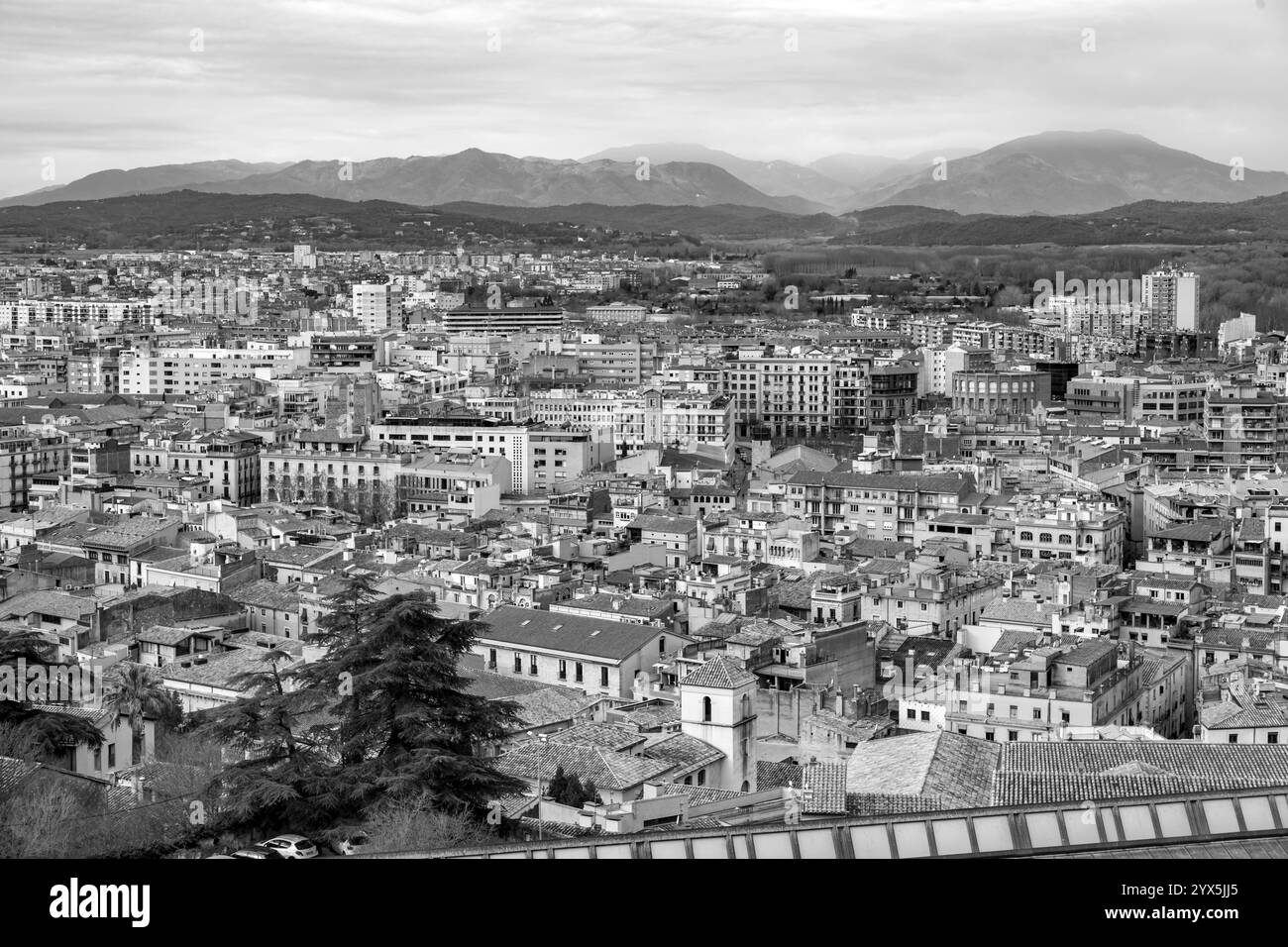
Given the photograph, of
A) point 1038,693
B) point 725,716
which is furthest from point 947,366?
point 725,716

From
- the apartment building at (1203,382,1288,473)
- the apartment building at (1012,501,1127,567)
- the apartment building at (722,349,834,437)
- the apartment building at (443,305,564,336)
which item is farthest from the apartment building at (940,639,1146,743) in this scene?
the apartment building at (443,305,564,336)

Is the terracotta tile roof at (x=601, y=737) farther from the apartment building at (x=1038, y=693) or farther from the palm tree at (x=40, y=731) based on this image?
the palm tree at (x=40, y=731)

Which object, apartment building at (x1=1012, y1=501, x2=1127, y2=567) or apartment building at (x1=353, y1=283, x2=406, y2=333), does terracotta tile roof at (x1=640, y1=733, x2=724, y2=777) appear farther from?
apartment building at (x1=353, y1=283, x2=406, y2=333)

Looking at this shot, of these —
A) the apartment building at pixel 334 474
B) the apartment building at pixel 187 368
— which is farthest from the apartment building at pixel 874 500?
the apartment building at pixel 187 368

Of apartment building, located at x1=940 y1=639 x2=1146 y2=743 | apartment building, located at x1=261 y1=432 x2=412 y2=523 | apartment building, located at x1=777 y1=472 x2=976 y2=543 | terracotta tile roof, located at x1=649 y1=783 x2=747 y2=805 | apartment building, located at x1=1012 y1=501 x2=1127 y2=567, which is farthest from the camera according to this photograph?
apartment building, located at x1=261 y1=432 x2=412 y2=523

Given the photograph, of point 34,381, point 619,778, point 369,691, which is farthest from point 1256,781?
point 34,381

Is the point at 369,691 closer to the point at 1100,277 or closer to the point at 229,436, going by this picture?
the point at 229,436
